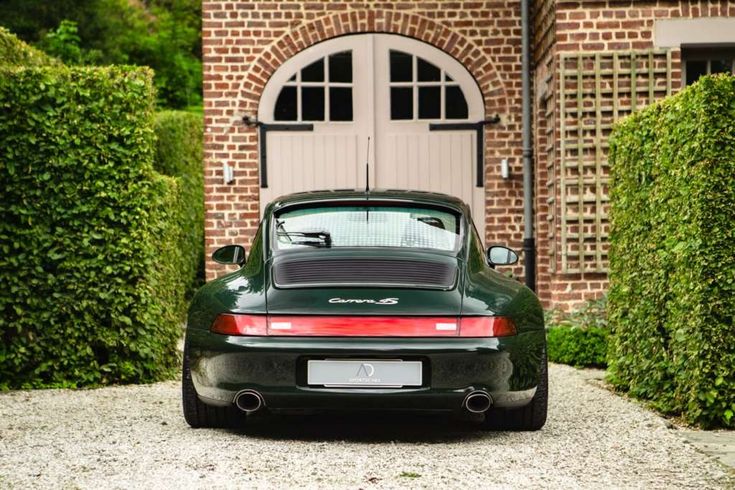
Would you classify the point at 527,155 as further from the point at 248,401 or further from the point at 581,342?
the point at 248,401

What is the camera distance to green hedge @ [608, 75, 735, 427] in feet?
21.6

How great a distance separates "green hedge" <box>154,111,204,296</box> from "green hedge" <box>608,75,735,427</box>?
26.3ft

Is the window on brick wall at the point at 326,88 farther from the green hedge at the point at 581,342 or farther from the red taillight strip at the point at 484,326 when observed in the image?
the red taillight strip at the point at 484,326

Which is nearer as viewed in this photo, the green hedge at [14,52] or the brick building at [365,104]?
the green hedge at [14,52]

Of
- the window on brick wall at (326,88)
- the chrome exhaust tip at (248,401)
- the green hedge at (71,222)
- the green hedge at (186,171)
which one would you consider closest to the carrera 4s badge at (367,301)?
the chrome exhaust tip at (248,401)

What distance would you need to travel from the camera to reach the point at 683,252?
22.2 ft

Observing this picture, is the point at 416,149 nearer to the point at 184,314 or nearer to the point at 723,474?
the point at 184,314

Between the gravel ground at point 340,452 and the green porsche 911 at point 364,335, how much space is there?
276 millimetres

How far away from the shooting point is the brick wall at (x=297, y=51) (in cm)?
1337

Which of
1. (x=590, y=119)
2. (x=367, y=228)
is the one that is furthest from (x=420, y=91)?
(x=367, y=228)

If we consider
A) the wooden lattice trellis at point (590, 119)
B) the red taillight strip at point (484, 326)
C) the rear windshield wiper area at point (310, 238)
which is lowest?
the red taillight strip at point (484, 326)

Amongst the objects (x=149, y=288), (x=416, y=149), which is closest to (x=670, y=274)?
(x=149, y=288)

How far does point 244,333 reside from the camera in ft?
19.9

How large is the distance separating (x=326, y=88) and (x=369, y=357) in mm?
7715
